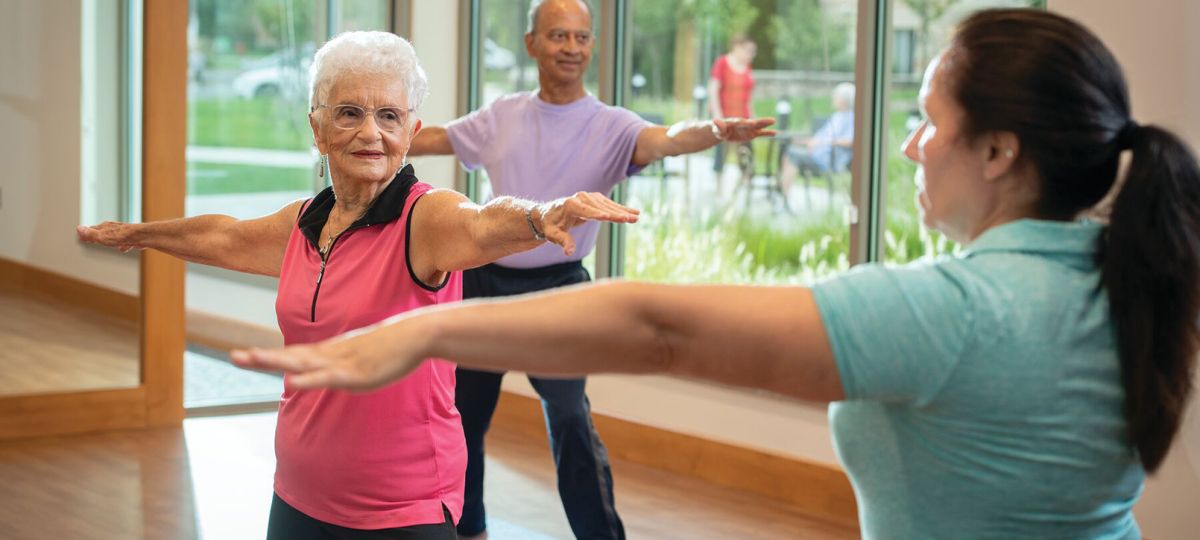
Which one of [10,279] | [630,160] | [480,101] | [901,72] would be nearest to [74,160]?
[10,279]

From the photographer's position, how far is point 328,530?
1.98 meters

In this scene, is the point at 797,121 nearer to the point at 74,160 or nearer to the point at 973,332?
the point at 74,160

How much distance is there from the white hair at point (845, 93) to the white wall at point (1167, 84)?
1064mm

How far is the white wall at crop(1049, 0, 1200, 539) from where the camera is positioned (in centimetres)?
370

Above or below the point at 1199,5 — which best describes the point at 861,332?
below

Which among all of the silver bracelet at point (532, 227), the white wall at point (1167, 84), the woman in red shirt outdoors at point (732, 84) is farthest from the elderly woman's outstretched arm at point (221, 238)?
the woman in red shirt outdoors at point (732, 84)

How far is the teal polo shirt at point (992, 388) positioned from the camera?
977 millimetres

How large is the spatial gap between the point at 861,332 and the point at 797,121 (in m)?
4.13

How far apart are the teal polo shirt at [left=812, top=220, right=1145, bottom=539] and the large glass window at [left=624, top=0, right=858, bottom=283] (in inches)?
149

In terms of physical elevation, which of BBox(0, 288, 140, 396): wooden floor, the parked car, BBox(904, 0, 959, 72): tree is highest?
BBox(904, 0, 959, 72): tree

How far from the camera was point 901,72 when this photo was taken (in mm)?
4617

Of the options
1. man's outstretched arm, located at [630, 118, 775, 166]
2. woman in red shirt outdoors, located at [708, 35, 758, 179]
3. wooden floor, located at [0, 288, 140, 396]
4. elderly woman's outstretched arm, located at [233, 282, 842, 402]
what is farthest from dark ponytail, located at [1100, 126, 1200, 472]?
wooden floor, located at [0, 288, 140, 396]

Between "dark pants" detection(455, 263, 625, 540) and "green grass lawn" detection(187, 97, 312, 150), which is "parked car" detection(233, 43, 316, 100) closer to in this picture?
"green grass lawn" detection(187, 97, 312, 150)

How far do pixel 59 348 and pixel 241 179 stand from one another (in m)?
1.39
